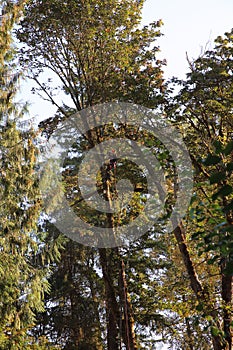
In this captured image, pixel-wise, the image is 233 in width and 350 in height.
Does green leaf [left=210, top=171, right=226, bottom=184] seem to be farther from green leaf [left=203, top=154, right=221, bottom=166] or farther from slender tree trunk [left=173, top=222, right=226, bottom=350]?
slender tree trunk [left=173, top=222, right=226, bottom=350]

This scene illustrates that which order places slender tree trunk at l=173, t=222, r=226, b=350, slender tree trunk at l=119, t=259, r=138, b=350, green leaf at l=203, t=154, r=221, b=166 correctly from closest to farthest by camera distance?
1. green leaf at l=203, t=154, r=221, b=166
2. slender tree trunk at l=173, t=222, r=226, b=350
3. slender tree trunk at l=119, t=259, r=138, b=350

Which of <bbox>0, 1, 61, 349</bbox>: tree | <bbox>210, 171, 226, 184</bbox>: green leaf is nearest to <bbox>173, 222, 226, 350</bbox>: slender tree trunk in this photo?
<bbox>0, 1, 61, 349</bbox>: tree

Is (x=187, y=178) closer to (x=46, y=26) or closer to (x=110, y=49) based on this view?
(x=110, y=49)

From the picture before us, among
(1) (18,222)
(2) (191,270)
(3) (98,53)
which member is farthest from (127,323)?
(3) (98,53)

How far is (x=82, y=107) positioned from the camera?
1327cm

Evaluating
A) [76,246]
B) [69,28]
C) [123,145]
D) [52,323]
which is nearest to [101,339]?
[52,323]

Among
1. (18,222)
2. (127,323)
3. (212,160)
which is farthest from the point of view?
(127,323)

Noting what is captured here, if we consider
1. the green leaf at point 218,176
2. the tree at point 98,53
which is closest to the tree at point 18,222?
the tree at point 98,53

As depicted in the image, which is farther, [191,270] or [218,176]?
[191,270]

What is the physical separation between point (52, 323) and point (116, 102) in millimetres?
10568

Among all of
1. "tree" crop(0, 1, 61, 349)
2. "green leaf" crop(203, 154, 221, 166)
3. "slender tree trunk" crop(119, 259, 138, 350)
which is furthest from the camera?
"slender tree trunk" crop(119, 259, 138, 350)

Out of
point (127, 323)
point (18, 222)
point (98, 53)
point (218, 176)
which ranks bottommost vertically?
point (218, 176)

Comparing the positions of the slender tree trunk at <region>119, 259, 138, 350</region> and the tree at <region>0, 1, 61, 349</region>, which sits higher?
the tree at <region>0, 1, 61, 349</region>

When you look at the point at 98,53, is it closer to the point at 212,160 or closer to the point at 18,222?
the point at 18,222
